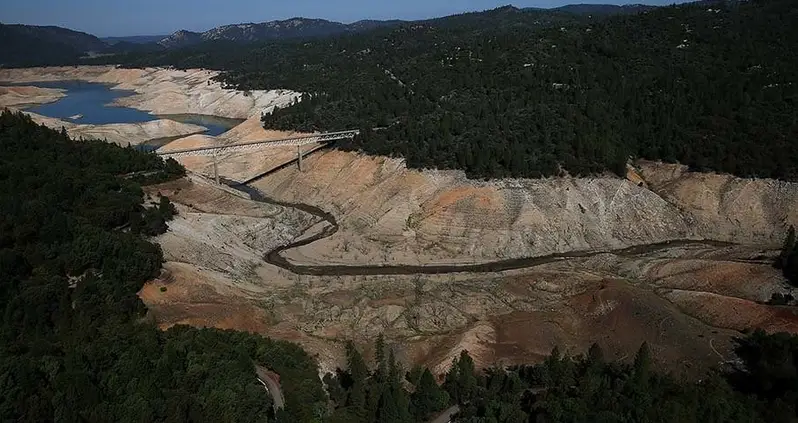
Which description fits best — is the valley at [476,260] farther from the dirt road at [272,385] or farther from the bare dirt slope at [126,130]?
the bare dirt slope at [126,130]

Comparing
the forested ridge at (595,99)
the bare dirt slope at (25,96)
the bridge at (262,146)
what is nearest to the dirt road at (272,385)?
the forested ridge at (595,99)

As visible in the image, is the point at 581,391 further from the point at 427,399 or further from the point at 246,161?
the point at 246,161

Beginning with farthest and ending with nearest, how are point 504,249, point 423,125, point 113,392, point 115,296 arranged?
point 423,125 < point 504,249 < point 115,296 < point 113,392

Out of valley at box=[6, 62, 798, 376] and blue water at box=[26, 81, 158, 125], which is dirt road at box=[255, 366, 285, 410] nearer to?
valley at box=[6, 62, 798, 376]

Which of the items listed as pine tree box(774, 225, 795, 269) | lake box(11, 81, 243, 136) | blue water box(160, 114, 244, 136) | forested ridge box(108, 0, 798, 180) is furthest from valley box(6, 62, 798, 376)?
lake box(11, 81, 243, 136)

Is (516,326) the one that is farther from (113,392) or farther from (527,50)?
(527,50)

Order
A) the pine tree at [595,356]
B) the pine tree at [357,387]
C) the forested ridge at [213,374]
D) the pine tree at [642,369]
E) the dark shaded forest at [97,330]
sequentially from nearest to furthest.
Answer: the dark shaded forest at [97,330] → the forested ridge at [213,374] → the pine tree at [642,369] → the pine tree at [357,387] → the pine tree at [595,356]

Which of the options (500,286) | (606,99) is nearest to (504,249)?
(500,286)
